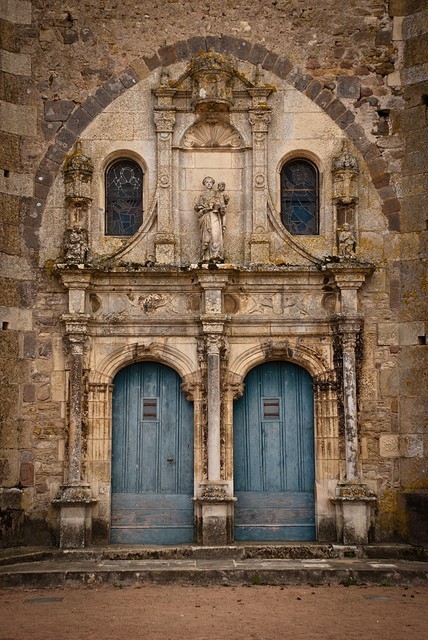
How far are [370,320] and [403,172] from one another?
6.60 feet

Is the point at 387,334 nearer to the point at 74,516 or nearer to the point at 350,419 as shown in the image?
the point at 350,419

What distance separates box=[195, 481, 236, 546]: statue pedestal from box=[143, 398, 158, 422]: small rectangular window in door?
1129 mm

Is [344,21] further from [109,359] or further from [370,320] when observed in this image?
[109,359]

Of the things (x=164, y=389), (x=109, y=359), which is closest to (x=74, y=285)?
(x=109, y=359)

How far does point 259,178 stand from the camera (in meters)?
11.9

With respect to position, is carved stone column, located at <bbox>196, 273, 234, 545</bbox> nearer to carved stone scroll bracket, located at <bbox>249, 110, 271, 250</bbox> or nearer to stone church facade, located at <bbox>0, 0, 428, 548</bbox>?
stone church facade, located at <bbox>0, 0, 428, 548</bbox>

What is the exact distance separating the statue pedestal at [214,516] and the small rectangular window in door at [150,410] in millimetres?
1129

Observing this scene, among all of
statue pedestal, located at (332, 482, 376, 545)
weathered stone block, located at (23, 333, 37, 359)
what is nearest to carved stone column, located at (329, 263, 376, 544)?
statue pedestal, located at (332, 482, 376, 545)

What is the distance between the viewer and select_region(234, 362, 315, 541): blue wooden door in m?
11.6

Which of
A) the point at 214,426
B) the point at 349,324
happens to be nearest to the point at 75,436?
the point at 214,426

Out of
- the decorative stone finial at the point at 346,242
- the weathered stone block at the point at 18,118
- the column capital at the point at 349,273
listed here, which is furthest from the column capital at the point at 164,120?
the column capital at the point at 349,273

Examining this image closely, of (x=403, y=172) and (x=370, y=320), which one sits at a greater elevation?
(x=403, y=172)

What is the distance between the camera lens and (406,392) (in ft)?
37.9

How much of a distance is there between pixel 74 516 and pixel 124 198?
13.9ft
